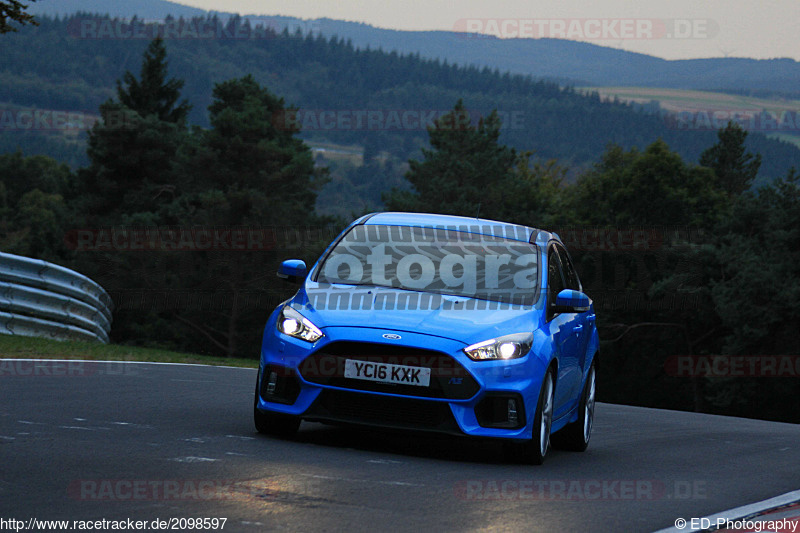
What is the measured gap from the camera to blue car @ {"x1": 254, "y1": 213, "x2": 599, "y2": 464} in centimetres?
801

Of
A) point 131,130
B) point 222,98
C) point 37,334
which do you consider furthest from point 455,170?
point 37,334

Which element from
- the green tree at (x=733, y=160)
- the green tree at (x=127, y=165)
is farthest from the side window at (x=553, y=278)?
the green tree at (x=733, y=160)

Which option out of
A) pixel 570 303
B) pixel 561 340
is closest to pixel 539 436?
pixel 561 340

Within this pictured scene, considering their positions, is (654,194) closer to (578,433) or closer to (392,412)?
(578,433)

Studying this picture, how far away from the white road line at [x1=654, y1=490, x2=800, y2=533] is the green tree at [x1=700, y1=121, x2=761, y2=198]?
106 m

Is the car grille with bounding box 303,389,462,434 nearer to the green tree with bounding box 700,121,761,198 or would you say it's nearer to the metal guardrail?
the metal guardrail

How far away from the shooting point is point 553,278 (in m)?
9.61

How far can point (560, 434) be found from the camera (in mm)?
10086

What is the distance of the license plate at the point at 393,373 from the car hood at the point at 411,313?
10.4 inches

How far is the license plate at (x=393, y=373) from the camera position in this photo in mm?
7984

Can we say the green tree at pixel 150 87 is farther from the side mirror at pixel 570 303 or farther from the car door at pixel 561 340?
the side mirror at pixel 570 303

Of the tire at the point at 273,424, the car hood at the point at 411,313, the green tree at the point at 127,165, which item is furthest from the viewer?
the green tree at the point at 127,165

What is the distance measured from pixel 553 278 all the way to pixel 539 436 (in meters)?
1.74

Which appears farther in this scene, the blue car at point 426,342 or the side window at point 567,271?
the side window at point 567,271
